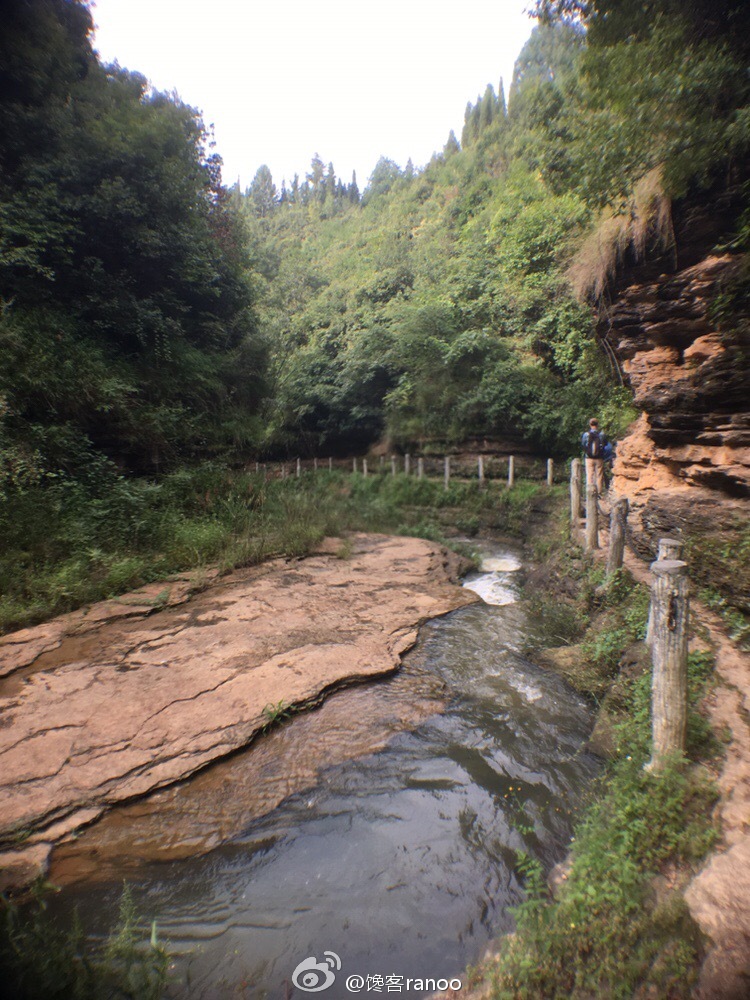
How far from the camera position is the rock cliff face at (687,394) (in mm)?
5129

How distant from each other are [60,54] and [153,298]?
5.16 meters

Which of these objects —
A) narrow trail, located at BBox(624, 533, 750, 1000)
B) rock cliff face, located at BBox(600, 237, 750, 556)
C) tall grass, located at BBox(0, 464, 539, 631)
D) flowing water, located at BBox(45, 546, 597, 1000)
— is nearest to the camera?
narrow trail, located at BBox(624, 533, 750, 1000)

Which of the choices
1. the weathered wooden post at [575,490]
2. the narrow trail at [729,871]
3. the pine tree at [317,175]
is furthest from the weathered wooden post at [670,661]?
the pine tree at [317,175]

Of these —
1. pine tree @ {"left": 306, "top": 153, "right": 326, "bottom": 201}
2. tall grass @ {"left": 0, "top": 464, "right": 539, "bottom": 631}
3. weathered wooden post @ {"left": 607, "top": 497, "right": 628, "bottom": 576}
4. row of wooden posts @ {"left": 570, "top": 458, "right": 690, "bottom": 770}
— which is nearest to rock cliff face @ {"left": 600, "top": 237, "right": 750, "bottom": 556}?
weathered wooden post @ {"left": 607, "top": 497, "right": 628, "bottom": 576}

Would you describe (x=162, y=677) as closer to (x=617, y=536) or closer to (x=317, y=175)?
(x=617, y=536)

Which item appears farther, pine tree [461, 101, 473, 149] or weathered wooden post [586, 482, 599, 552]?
pine tree [461, 101, 473, 149]

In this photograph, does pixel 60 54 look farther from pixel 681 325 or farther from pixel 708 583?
pixel 708 583

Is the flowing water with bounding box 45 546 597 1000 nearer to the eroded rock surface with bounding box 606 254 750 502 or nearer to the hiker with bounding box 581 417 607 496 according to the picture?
the eroded rock surface with bounding box 606 254 750 502

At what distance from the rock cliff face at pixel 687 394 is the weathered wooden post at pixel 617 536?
47 cm

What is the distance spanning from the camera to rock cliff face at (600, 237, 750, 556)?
513 cm

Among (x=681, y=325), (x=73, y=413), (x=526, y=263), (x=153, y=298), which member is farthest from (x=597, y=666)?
(x=526, y=263)

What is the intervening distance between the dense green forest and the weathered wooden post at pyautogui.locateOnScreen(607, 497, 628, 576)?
3.32m

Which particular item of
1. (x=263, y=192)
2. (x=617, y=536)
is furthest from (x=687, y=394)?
(x=263, y=192)

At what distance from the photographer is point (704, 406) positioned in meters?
5.61
